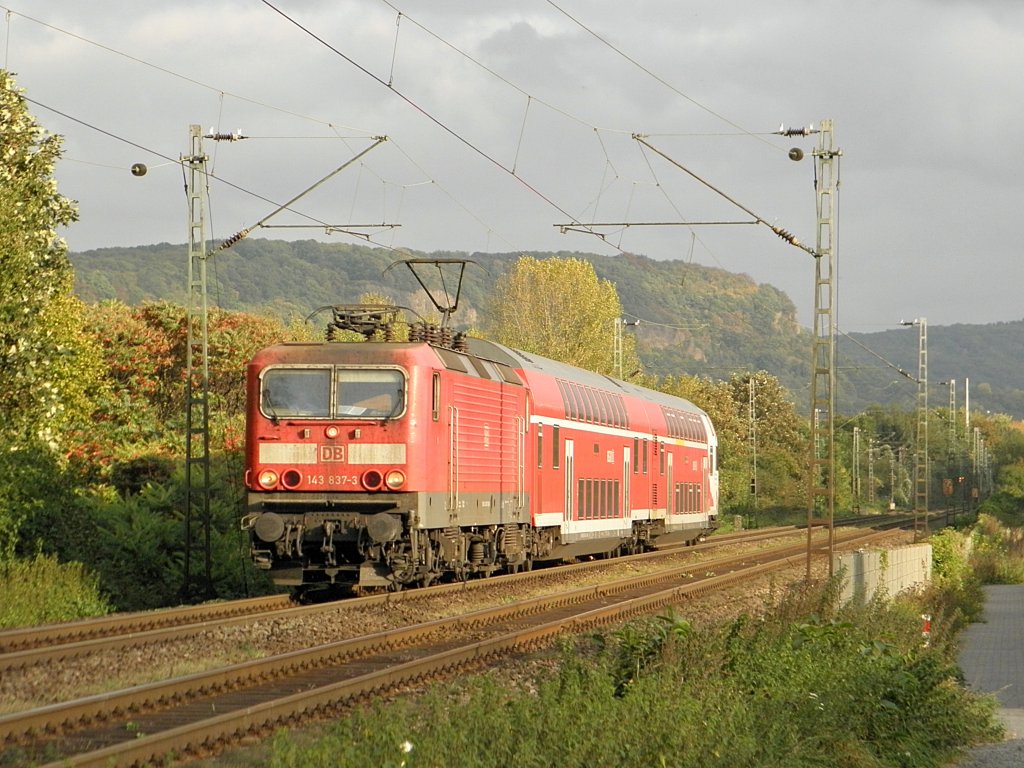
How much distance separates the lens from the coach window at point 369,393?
1920cm

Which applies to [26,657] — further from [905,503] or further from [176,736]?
[905,503]

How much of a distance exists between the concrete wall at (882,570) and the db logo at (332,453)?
6844mm

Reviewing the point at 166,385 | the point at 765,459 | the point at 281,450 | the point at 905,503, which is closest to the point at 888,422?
the point at 905,503

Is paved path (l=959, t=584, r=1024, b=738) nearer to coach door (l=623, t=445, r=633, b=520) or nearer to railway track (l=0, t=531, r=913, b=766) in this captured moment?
railway track (l=0, t=531, r=913, b=766)

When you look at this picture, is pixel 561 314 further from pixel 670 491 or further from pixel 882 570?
pixel 882 570

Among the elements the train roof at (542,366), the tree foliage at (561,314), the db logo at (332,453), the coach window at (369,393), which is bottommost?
the db logo at (332,453)

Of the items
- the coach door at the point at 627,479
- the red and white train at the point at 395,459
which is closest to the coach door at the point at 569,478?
the red and white train at the point at 395,459

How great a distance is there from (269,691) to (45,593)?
7.80 meters

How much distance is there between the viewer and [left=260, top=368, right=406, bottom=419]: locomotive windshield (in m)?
19.2

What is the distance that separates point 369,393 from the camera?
19.3 m

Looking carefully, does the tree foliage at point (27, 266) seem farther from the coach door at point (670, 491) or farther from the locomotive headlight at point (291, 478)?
the coach door at point (670, 491)

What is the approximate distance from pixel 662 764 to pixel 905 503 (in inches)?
4797

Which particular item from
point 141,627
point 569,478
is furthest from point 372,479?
point 569,478

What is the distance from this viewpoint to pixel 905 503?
413ft
